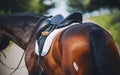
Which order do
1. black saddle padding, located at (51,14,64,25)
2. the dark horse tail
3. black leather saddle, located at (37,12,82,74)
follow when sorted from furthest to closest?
black saddle padding, located at (51,14,64,25) < black leather saddle, located at (37,12,82,74) < the dark horse tail

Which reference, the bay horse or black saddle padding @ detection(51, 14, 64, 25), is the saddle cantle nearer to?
black saddle padding @ detection(51, 14, 64, 25)

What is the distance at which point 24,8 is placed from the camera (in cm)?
995

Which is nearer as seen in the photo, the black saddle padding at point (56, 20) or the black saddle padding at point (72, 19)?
the black saddle padding at point (72, 19)

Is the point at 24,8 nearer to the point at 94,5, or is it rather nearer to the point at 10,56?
the point at 94,5

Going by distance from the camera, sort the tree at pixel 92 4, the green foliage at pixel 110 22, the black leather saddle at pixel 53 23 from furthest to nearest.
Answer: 1. the tree at pixel 92 4
2. the green foliage at pixel 110 22
3. the black leather saddle at pixel 53 23

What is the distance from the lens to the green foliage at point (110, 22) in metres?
8.35

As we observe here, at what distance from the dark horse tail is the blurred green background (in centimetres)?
523

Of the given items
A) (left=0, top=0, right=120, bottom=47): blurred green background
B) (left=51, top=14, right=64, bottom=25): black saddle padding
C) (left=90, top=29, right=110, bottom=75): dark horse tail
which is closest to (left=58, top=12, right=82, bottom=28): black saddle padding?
(left=51, top=14, right=64, bottom=25): black saddle padding

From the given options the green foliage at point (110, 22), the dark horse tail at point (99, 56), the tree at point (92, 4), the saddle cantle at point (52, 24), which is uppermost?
the saddle cantle at point (52, 24)

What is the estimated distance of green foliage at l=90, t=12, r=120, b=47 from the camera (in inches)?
329

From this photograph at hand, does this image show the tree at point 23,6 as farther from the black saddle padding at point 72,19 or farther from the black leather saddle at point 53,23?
the black saddle padding at point 72,19

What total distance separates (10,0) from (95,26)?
24.8 feet

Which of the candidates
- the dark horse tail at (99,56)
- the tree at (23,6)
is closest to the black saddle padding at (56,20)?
the dark horse tail at (99,56)

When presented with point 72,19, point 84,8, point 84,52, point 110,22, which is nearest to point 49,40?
point 72,19
